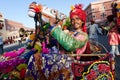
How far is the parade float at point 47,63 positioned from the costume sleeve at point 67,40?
10 centimetres

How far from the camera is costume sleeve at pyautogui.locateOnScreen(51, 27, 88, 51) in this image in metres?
3.63

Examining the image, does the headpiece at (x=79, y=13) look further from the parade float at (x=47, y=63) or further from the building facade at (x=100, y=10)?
the building facade at (x=100, y=10)

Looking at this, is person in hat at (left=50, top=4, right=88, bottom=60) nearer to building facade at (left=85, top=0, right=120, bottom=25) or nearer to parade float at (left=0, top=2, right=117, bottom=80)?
parade float at (left=0, top=2, right=117, bottom=80)

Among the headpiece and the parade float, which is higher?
the headpiece

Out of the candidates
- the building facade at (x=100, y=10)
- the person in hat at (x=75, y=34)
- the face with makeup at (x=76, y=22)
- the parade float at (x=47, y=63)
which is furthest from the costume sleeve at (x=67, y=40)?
the building facade at (x=100, y=10)

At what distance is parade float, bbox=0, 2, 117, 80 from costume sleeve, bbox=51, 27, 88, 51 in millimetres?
101

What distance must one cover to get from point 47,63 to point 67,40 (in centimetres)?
39

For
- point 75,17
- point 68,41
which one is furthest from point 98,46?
point 68,41

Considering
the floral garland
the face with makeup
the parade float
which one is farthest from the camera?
the face with makeup

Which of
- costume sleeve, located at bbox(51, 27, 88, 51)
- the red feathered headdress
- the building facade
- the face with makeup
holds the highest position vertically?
the building facade

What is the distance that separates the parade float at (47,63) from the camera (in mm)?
3574

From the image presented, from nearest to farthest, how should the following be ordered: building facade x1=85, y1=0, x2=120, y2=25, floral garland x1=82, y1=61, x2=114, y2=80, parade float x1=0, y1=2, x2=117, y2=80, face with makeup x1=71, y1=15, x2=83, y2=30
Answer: parade float x1=0, y1=2, x2=117, y2=80 → floral garland x1=82, y1=61, x2=114, y2=80 → face with makeup x1=71, y1=15, x2=83, y2=30 → building facade x1=85, y1=0, x2=120, y2=25

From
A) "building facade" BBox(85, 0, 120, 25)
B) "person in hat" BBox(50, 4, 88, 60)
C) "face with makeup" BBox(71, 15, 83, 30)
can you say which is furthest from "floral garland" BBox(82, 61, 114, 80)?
"building facade" BBox(85, 0, 120, 25)

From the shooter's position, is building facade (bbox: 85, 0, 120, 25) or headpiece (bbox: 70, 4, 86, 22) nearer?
headpiece (bbox: 70, 4, 86, 22)
